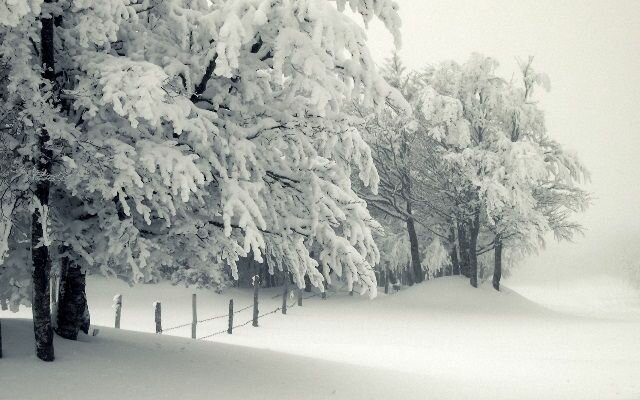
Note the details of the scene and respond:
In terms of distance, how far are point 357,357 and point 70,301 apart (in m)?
6.94

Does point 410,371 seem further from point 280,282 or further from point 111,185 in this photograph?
point 280,282

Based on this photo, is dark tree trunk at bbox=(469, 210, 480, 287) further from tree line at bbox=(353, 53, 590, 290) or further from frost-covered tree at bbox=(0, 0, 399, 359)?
frost-covered tree at bbox=(0, 0, 399, 359)

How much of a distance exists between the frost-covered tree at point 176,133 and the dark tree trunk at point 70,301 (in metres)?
→ 0.07

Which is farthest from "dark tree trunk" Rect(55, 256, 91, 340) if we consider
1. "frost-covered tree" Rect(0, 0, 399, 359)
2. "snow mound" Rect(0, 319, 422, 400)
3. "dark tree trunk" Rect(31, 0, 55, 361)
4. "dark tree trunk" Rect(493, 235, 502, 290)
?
"dark tree trunk" Rect(493, 235, 502, 290)

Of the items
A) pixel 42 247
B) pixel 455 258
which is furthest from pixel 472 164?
pixel 42 247

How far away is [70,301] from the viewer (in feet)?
32.4

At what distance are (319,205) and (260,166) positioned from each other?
1220 mm

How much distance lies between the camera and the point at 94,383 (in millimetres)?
7523

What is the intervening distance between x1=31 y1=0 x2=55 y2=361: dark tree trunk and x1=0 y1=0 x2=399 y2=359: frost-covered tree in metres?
0.02

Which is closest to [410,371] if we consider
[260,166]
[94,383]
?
[260,166]

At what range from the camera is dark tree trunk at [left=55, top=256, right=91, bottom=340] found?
9.69 metres

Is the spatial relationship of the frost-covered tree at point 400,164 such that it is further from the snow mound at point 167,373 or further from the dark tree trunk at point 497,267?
the snow mound at point 167,373

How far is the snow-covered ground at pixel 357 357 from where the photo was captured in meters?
8.06

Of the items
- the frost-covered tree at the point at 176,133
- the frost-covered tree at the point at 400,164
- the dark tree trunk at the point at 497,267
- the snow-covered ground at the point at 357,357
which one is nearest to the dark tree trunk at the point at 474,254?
the dark tree trunk at the point at 497,267
